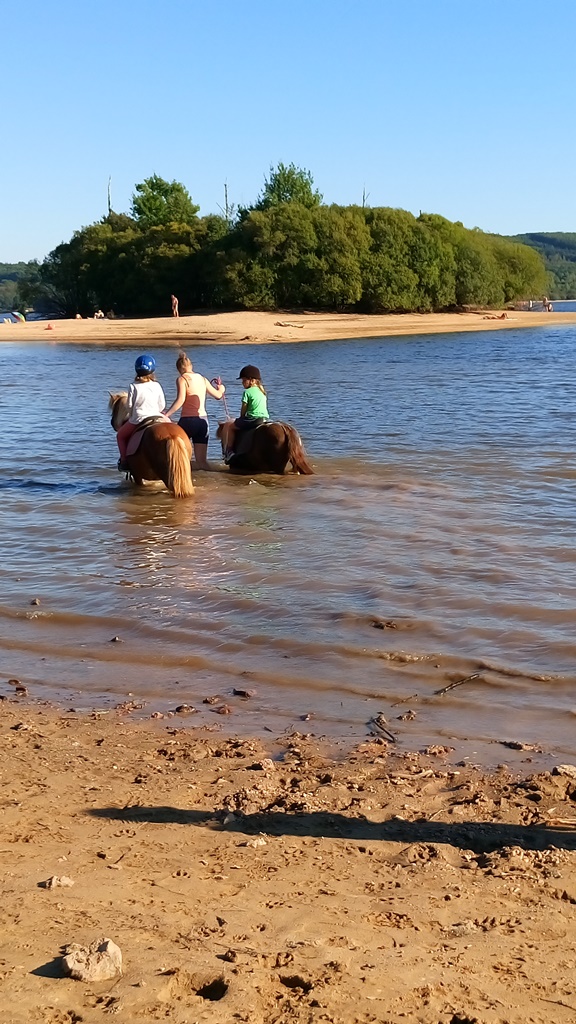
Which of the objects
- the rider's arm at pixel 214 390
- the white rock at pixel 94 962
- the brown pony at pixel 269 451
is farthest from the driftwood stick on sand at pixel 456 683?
the brown pony at pixel 269 451

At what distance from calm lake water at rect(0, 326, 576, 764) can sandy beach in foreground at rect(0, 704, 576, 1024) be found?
0.59 meters

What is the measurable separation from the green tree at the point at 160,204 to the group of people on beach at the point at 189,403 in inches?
2776

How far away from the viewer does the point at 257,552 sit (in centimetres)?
977

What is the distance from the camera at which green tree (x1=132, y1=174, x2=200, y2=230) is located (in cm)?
8344

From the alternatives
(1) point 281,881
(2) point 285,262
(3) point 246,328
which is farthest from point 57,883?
(2) point 285,262

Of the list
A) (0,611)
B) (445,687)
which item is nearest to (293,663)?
(445,687)

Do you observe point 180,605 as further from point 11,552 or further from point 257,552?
point 11,552

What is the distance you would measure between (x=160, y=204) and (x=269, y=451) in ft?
251

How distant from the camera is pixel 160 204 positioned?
3386 inches

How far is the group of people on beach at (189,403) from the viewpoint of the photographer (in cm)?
1255

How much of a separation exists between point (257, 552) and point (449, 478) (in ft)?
15.7

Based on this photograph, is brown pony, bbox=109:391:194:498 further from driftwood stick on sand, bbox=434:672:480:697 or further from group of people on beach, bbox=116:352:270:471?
driftwood stick on sand, bbox=434:672:480:697

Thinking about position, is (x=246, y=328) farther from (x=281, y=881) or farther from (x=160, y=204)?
(x=281, y=881)

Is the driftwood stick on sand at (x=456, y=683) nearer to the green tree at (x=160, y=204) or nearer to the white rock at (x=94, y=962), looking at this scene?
the white rock at (x=94, y=962)
